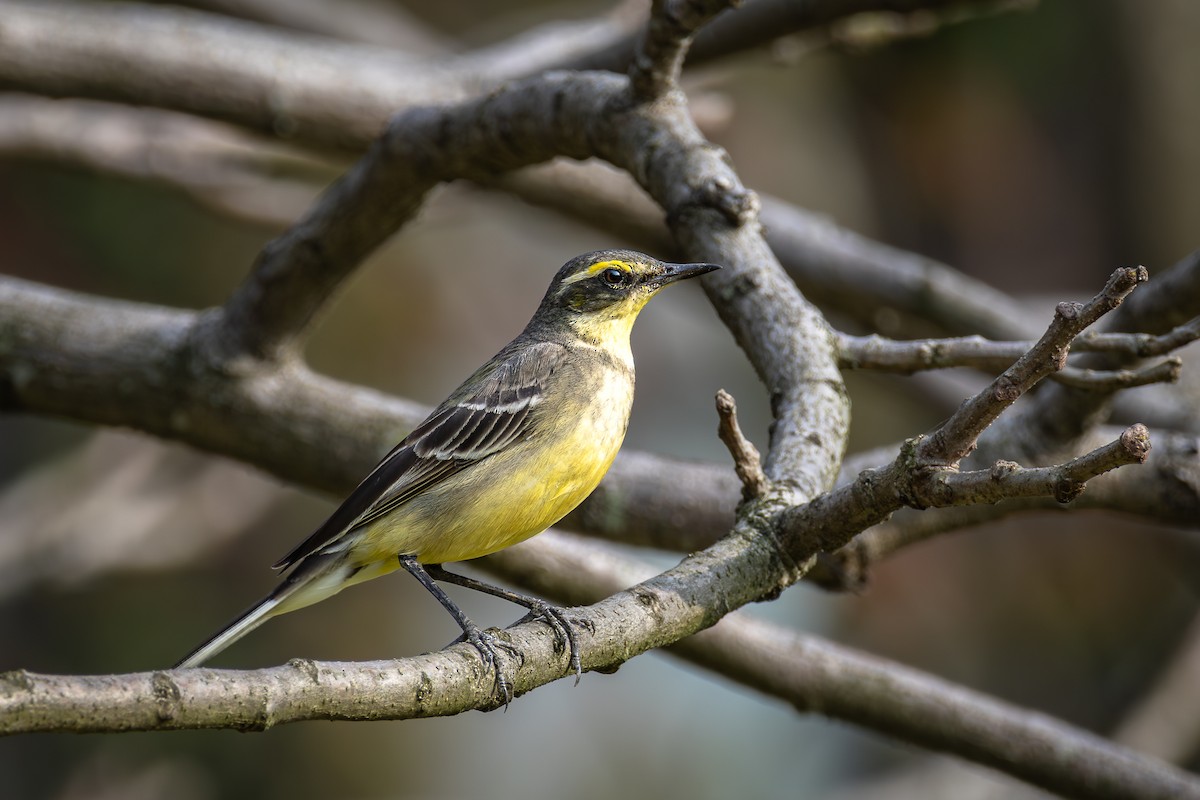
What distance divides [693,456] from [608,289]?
5.99m

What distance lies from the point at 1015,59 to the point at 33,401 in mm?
9494

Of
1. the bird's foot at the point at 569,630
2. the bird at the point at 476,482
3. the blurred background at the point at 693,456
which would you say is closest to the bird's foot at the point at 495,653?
→ the bird's foot at the point at 569,630

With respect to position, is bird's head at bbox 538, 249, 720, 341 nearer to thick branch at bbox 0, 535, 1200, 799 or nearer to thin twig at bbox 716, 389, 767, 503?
thick branch at bbox 0, 535, 1200, 799

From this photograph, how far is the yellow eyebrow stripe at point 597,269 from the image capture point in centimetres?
470

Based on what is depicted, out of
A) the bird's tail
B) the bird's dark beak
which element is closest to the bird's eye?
the bird's dark beak

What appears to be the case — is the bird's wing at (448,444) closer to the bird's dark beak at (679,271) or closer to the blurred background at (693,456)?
the bird's dark beak at (679,271)

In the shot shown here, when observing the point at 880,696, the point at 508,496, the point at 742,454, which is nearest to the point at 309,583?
the point at 508,496

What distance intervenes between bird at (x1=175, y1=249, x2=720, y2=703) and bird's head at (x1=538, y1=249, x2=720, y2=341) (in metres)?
0.22

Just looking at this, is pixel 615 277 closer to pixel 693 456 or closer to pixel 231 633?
pixel 231 633

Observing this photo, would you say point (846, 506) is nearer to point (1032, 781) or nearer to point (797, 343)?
point (797, 343)

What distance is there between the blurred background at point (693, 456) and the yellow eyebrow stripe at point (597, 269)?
362 cm

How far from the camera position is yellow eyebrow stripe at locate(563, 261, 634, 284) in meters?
4.70

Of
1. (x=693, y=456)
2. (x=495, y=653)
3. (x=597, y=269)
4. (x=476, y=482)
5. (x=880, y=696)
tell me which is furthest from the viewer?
(x=693, y=456)

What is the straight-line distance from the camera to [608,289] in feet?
15.5
